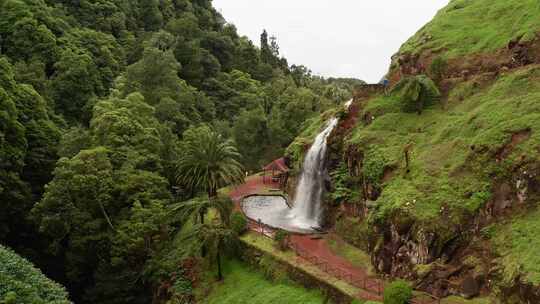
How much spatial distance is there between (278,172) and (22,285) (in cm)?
3230

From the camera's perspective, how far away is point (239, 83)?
82000 millimetres

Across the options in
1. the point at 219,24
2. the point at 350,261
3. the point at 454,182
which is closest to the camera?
the point at 454,182

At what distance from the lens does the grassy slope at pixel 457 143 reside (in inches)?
1013

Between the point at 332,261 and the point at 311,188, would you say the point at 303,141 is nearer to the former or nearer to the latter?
the point at 311,188

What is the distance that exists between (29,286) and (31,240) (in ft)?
71.2

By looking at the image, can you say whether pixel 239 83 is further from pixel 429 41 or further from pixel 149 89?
pixel 429 41

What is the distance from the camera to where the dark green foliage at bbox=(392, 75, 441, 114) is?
3444 cm

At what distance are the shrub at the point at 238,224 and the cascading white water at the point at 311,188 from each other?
163 inches

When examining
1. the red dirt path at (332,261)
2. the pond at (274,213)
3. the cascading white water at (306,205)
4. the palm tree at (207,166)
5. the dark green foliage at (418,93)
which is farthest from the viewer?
the cascading white water at (306,205)

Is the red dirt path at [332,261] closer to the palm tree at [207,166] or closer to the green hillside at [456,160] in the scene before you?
the green hillside at [456,160]

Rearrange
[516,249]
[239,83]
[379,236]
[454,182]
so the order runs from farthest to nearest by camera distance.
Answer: [239,83], [379,236], [454,182], [516,249]

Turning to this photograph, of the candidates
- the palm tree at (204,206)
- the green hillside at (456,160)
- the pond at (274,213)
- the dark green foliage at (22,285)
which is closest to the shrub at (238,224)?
the palm tree at (204,206)

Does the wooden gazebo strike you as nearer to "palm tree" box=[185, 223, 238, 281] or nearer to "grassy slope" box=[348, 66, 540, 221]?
"grassy slope" box=[348, 66, 540, 221]

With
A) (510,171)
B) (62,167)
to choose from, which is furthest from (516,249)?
(62,167)
